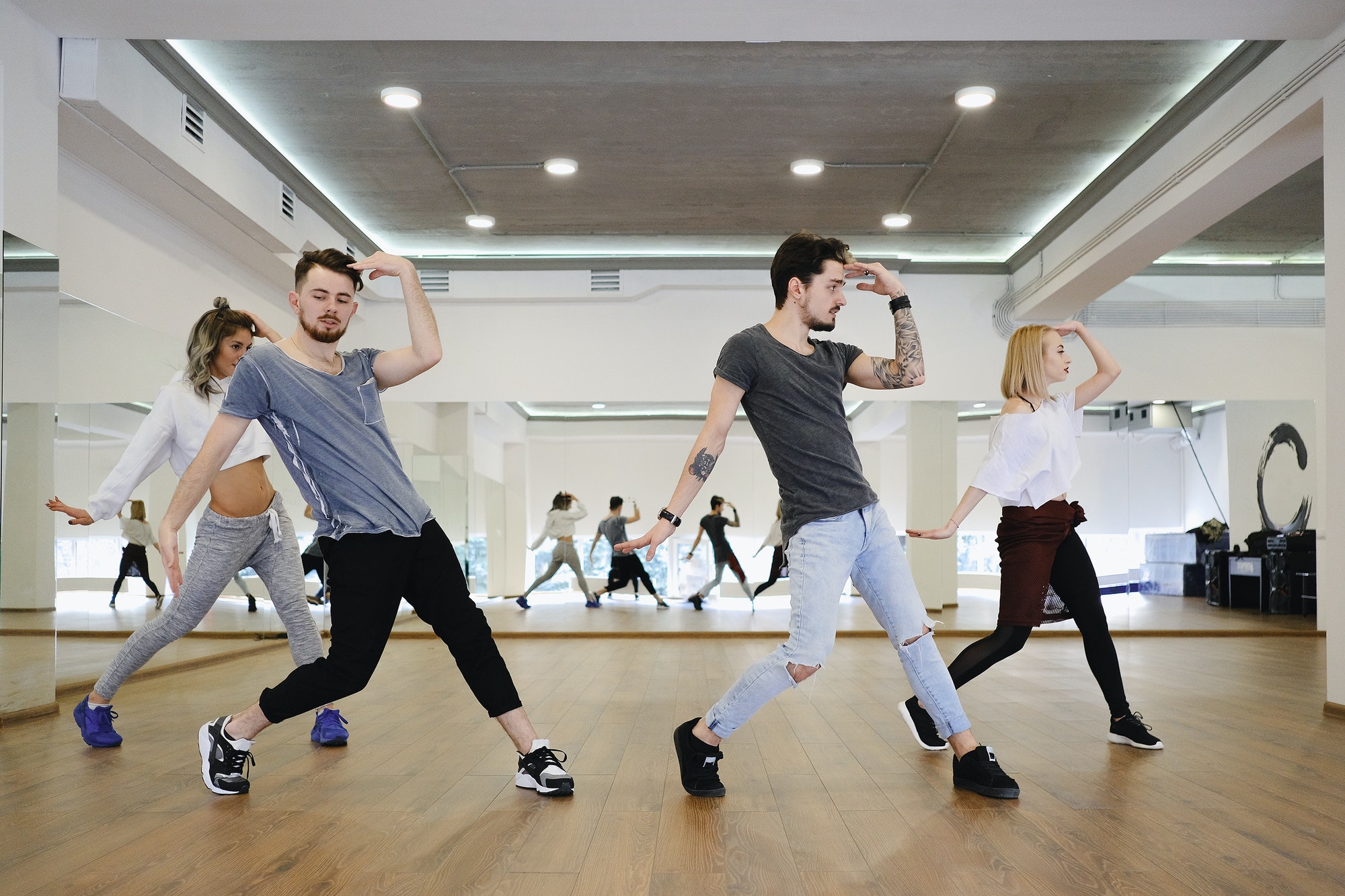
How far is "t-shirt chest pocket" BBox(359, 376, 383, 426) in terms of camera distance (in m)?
Result: 2.56

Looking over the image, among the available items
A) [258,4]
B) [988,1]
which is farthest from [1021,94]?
[258,4]

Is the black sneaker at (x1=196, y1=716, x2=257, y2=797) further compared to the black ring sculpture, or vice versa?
the black ring sculpture

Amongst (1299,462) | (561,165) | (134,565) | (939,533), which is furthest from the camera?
(1299,462)

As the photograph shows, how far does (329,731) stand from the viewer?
10.6ft

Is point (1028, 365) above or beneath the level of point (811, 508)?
above

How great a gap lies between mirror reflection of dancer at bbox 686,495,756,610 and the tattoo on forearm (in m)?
6.44

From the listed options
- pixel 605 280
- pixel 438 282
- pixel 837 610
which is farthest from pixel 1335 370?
pixel 438 282

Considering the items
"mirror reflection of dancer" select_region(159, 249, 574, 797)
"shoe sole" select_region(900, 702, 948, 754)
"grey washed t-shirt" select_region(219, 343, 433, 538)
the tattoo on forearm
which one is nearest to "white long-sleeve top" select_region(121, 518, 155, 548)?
"mirror reflection of dancer" select_region(159, 249, 574, 797)

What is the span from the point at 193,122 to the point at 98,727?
3320 mm

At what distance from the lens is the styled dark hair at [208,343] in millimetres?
3301

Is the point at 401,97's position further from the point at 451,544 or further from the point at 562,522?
the point at 562,522

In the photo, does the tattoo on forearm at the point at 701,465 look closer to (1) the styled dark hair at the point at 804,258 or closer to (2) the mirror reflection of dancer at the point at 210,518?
(1) the styled dark hair at the point at 804,258

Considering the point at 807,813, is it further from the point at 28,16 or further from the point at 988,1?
the point at 28,16

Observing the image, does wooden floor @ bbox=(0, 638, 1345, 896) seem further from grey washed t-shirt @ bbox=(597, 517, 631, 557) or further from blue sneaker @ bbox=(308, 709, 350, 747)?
grey washed t-shirt @ bbox=(597, 517, 631, 557)
